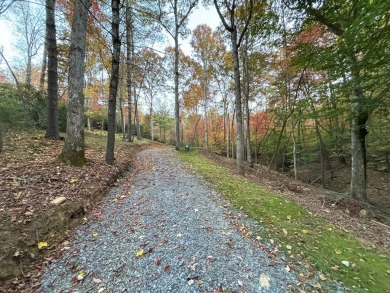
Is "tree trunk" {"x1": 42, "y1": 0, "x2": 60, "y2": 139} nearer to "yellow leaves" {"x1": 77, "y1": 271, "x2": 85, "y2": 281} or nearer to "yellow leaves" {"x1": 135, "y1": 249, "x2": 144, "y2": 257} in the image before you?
"yellow leaves" {"x1": 77, "y1": 271, "x2": 85, "y2": 281}

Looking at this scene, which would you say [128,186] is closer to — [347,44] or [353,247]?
[353,247]

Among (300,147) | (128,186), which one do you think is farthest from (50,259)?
(300,147)

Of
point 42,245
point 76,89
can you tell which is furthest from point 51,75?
point 42,245

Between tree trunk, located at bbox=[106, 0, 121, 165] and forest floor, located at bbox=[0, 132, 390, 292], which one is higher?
tree trunk, located at bbox=[106, 0, 121, 165]

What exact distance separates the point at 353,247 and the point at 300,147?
14.6m

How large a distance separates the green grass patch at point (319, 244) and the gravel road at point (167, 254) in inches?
15.5

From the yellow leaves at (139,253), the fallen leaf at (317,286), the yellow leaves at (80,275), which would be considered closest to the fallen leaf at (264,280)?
the fallen leaf at (317,286)

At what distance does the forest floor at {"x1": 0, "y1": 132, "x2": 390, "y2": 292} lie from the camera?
2474 millimetres

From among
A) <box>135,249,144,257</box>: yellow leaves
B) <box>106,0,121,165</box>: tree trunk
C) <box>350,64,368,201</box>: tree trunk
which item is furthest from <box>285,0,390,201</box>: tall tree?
<box>106,0,121,165</box>: tree trunk

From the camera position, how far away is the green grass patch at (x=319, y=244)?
2566mm

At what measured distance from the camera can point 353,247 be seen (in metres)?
3.31

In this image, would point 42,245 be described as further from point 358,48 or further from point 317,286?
point 358,48

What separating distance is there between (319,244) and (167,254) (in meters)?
2.49

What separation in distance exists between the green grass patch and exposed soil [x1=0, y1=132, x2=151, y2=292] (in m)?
3.30
